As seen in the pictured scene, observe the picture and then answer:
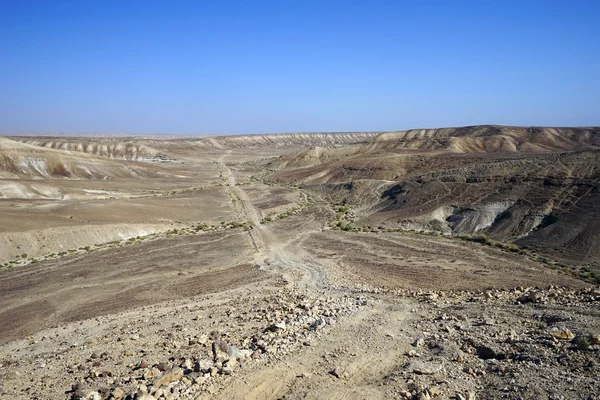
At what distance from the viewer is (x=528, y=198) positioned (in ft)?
134

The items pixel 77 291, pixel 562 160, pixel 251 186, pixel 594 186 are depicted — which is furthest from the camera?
pixel 251 186

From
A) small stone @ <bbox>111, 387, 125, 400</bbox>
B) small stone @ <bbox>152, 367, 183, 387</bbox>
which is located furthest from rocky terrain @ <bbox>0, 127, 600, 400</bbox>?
small stone @ <bbox>111, 387, 125, 400</bbox>

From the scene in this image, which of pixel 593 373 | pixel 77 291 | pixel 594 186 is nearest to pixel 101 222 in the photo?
pixel 77 291

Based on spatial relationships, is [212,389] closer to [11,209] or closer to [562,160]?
[11,209]

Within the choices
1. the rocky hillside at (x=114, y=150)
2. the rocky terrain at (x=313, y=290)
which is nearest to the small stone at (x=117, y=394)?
the rocky terrain at (x=313, y=290)

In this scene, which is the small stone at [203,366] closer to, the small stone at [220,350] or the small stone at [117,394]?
the small stone at [220,350]

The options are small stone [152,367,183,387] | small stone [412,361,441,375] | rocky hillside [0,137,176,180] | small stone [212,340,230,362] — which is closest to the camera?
small stone [152,367,183,387]

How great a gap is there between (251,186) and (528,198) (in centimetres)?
4560

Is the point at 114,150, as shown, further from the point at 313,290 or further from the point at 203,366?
the point at 203,366

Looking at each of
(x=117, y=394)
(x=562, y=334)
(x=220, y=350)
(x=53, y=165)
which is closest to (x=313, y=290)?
(x=220, y=350)

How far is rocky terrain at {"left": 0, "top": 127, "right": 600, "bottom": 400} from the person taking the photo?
10.9 metres

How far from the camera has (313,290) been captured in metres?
21.2

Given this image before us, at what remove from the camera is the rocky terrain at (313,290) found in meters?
10.9

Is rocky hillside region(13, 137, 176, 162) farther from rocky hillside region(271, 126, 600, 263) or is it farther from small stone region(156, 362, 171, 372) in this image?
small stone region(156, 362, 171, 372)
